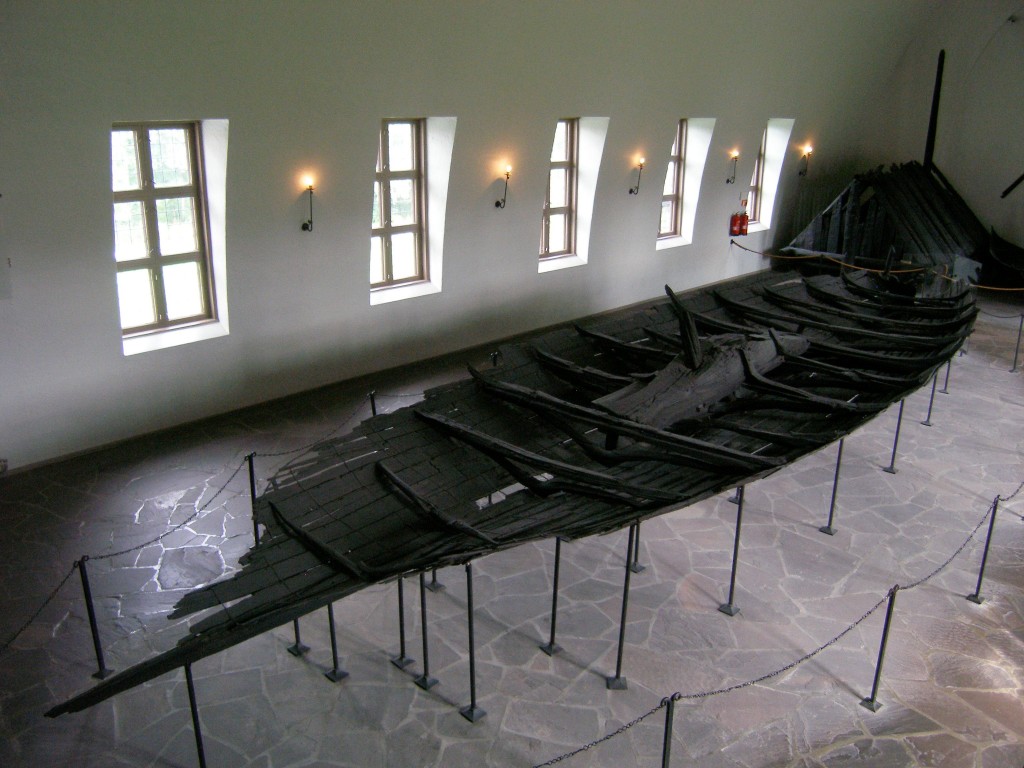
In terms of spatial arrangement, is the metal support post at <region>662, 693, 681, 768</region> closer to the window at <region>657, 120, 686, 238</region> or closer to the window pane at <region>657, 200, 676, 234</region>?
the window at <region>657, 120, 686, 238</region>

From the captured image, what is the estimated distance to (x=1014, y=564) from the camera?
24.9ft

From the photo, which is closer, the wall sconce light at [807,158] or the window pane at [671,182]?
the window pane at [671,182]

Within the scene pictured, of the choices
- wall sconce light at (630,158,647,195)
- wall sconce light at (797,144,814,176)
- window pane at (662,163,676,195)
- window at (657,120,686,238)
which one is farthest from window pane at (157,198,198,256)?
wall sconce light at (797,144,814,176)

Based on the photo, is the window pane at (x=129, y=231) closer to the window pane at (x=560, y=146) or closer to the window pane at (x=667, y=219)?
the window pane at (x=560, y=146)

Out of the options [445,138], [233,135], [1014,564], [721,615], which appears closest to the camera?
[721,615]

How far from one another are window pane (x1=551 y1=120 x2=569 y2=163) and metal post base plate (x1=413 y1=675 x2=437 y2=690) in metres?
9.91

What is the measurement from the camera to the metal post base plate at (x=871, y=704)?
5738mm

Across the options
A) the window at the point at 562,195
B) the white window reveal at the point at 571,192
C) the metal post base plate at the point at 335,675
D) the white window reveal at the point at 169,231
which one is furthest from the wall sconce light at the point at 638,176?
the metal post base plate at the point at 335,675

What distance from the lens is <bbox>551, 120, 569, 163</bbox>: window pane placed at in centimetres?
1392

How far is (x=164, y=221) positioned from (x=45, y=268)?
163 centimetres

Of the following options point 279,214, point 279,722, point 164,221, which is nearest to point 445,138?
point 279,214

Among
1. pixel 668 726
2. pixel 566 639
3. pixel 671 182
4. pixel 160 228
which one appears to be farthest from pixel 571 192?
pixel 668 726

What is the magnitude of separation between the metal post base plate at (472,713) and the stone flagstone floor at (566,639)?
1.7 inches

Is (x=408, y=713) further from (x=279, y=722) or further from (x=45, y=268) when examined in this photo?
(x=45, y=268)
